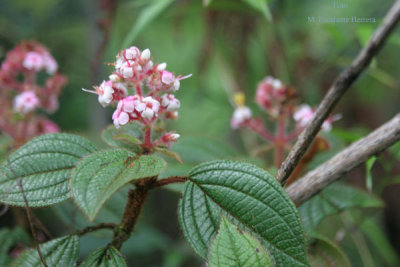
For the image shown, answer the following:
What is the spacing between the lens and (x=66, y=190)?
0.51m

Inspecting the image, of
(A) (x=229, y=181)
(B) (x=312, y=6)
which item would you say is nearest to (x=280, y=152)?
(A) (x=229, y=181)

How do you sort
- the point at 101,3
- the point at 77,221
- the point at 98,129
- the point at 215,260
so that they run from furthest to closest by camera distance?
the point at 101,3, the point at 98,129, the point at 77,221, the point at 215,260

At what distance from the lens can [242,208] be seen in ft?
1.64

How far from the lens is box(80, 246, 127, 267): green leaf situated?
0.51 m

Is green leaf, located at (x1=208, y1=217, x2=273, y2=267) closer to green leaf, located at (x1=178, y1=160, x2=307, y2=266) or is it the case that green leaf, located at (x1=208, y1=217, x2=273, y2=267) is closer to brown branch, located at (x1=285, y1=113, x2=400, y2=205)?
green leaf, located at (x1=178, y1=160, x2=307, y2=266)

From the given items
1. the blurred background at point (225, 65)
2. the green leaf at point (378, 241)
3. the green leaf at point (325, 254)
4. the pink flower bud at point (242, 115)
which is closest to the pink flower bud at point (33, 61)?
the blurred background at point (225, 65)

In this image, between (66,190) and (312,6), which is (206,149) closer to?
(66,190)

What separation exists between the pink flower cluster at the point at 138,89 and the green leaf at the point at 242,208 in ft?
0.35

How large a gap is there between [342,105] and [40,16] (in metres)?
1.39

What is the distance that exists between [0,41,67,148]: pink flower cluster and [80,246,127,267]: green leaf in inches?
18.7

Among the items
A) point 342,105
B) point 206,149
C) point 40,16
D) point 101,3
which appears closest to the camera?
point 206,149

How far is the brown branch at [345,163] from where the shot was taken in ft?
1.89

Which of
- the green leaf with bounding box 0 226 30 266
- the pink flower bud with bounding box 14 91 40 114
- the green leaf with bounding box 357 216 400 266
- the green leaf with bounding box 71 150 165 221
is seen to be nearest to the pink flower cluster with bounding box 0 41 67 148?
Answer: the pink flower bud with bounding box 14 91 40 114

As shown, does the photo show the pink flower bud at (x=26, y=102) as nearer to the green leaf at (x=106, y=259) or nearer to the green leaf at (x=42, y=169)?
the green leaf at (x=42, y=169)
